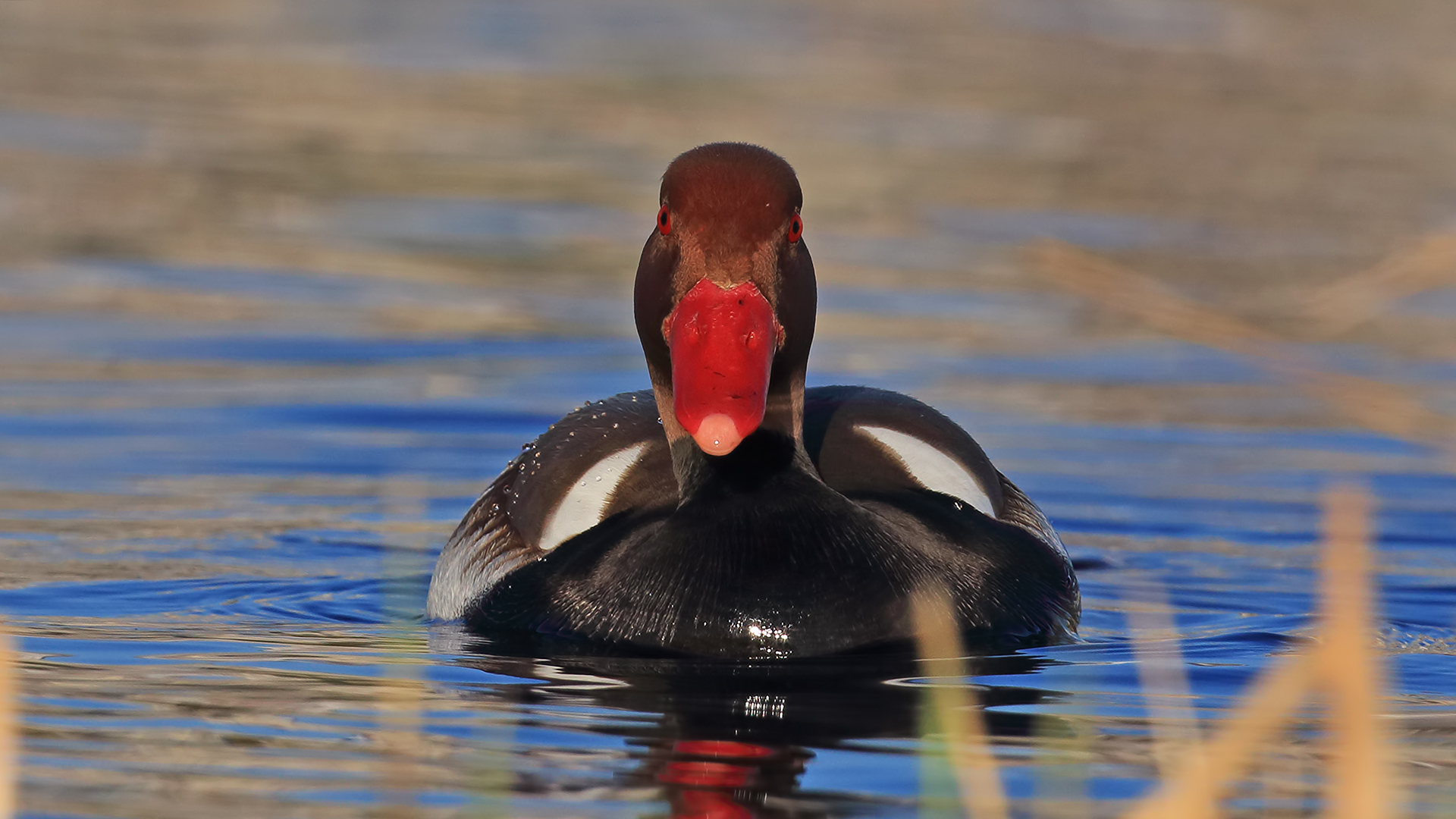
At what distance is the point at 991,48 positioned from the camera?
23297 mm

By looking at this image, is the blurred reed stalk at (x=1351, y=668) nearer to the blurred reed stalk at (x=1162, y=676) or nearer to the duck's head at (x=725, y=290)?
the blurred reed stalk at (x=1162, y=676)

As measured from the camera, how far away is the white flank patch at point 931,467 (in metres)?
7.02

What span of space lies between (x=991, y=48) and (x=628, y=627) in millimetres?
17955

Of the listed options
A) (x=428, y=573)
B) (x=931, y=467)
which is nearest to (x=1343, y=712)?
(x=931, y=467)

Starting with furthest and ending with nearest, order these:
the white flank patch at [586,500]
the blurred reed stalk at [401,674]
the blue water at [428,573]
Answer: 1. the white flank patch at [586,500]
2. the blue water at [428,573]
3. the blurred reed stalk at [401,674]

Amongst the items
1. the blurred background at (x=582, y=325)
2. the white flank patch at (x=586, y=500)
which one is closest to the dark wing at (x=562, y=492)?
the white flank patch at (x=586, y=500)

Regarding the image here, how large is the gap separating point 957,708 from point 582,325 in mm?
7597

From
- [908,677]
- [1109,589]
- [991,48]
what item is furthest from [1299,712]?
[991,48]

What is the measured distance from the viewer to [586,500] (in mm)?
6914

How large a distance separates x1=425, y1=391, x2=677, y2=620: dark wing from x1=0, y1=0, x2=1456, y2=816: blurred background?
28cm

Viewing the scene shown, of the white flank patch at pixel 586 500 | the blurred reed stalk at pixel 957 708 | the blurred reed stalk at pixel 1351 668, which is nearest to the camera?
the blurred reed stalk at pixel 1351 668

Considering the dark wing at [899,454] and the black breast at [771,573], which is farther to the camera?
the dark wing at [899,454]

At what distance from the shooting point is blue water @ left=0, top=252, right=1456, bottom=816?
4.95 m

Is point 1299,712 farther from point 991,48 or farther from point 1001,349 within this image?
point 991,48
